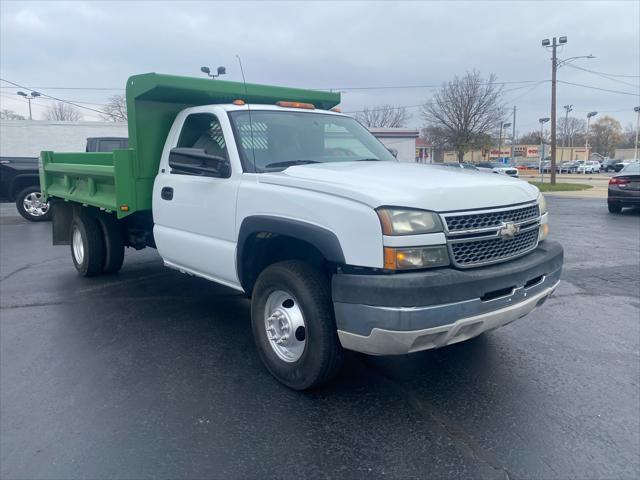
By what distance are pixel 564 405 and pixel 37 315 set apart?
510 cm

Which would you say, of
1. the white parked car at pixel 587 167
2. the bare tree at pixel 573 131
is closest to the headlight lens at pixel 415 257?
the white parked car at pixel 587 167

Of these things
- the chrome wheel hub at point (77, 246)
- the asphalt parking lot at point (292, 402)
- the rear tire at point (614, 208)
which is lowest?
the asphalt parking lot at point (292, 402)

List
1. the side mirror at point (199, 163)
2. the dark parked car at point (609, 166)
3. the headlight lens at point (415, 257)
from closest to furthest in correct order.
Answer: the headlight lens at point (415, 257)
the side mirror at point (199, 163)
the dark parked car at point (609, 166)

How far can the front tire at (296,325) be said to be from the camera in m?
3.49

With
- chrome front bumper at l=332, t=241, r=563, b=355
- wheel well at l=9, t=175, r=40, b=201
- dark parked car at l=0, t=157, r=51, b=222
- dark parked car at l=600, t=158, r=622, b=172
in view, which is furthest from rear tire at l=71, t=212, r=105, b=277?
dark parked car at l=600, t=158, r=622, b=172

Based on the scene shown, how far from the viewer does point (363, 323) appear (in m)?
3.15

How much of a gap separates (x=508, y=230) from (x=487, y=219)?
18cm

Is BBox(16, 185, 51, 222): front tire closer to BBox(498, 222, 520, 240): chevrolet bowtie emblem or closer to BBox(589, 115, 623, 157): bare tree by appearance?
BBox(498, 222, 520, 240): chevrolet bowtie emblem

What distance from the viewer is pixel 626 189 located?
1529 centimetres

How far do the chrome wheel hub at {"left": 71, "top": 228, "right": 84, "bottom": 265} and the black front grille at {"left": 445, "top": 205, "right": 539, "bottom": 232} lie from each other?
571 cm

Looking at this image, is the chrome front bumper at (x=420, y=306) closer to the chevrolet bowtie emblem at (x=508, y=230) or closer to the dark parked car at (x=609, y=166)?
the chevrolet bowtie emblem at (x=508, y=230)

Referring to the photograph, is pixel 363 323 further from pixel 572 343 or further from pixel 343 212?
pixel 572 343

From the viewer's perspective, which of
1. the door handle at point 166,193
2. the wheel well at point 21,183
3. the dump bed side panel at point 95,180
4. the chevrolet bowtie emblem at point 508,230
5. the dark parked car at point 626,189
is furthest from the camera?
the dark parked car at point 626,189

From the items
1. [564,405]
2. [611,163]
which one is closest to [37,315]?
[564,405]
